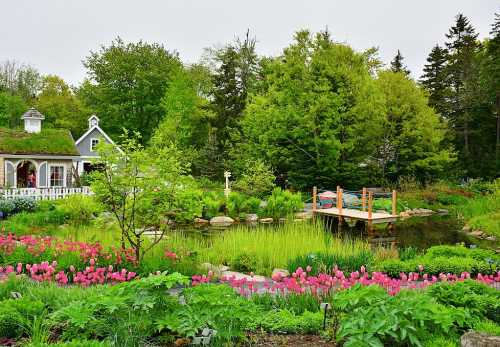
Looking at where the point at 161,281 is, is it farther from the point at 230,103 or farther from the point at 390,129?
the point at 230,103

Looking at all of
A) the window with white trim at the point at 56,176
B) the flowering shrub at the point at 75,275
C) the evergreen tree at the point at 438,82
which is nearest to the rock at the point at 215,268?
the flowering shrub at the point at 75,275

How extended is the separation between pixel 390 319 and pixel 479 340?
2.33ft

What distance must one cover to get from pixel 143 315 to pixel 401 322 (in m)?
2.40

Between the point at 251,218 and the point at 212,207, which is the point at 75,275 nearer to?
the point at 212,207

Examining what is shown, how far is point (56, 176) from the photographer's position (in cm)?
2431

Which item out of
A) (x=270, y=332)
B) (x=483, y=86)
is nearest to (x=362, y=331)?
(x=270, y=332)

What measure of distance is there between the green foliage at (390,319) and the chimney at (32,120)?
937 inches

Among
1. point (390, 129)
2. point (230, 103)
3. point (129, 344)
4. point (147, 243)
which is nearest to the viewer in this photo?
point (129, 344)

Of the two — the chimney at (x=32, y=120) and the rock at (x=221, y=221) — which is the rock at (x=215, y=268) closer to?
the rock at (x=221, y=221)

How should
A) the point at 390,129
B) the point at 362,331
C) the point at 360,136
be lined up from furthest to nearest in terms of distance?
1. the point at 390,129
2. the point at 360,136
3. the point at 362,331

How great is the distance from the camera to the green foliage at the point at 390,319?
3.58m

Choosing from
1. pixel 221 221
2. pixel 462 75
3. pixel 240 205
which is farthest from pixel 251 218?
pixel 462 75

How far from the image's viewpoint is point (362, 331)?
3564mm

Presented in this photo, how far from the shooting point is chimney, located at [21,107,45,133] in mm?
24125
